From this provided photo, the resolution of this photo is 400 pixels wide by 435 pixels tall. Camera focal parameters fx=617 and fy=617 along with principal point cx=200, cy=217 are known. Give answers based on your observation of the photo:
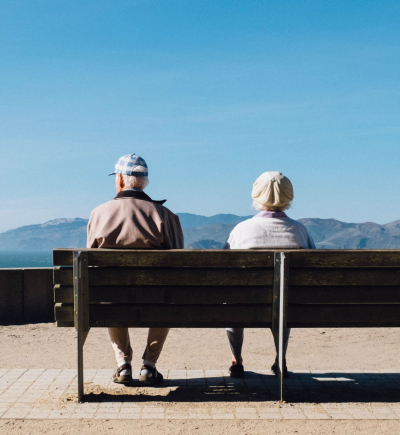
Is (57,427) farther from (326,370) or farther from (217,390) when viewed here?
(326,370)

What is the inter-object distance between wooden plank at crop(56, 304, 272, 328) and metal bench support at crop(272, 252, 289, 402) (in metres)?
0.17

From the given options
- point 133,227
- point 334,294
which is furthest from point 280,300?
point 133,227

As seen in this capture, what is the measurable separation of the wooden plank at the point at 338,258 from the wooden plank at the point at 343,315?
0.32m

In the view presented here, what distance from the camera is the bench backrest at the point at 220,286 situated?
14.2ft

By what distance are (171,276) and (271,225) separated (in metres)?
1.12

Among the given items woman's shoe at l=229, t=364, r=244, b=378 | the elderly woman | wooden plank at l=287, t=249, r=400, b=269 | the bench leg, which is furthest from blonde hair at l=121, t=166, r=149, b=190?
woman's shoe at l=229, t=364, r=244, b=378

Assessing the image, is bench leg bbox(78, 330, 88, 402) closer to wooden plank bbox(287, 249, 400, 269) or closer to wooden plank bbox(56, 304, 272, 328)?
wooden plank bbox(56, 304, 272, 328)

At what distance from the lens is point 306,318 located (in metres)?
4.46

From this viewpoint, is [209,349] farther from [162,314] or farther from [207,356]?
[162,314]

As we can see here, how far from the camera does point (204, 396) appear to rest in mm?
4602

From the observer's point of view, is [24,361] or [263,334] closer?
[24,361]

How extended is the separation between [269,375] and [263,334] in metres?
2.65

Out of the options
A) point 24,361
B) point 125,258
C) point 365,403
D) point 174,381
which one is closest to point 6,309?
point 24,361

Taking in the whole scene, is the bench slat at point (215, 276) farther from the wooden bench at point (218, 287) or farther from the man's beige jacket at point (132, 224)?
the man's beige jacket at point (132, 224)
